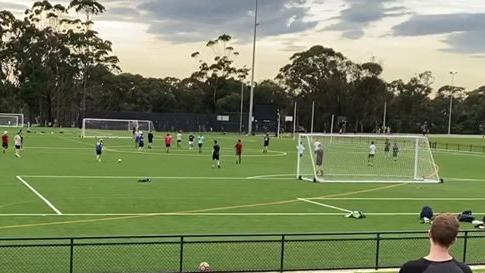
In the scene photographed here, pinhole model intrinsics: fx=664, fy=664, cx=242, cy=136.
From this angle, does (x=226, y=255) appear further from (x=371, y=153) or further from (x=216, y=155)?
(x=371, y=153)

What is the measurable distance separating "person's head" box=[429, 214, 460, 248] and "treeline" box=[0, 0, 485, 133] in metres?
107

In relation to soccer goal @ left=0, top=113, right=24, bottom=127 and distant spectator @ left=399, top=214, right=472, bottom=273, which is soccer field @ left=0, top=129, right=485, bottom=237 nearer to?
distant spectator @ left=399, top=214, right=472, bottom=273

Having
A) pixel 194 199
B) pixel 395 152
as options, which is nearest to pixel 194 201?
pixel 194 199

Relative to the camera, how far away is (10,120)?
96.9 metres

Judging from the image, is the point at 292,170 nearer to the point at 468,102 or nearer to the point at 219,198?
the point at 219,198

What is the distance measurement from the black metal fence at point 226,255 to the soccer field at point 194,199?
8.64 feet

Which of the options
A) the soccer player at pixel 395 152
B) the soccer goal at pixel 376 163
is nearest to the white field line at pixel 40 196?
the soccer goal at pixel 376 163

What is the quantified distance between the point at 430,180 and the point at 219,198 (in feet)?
50.0

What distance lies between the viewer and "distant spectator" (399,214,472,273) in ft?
14.0

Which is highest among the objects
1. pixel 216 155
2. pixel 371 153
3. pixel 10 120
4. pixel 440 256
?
pixel 440 256

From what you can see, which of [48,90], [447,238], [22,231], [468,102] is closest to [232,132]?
[48,90]

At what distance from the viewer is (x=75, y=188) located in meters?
27.0

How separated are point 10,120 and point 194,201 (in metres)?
79.5

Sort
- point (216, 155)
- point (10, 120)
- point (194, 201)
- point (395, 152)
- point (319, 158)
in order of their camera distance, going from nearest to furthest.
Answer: point (194, 201) < point (319, 158) < point (216, 155) < point (395, 152) < point (10, 120)
